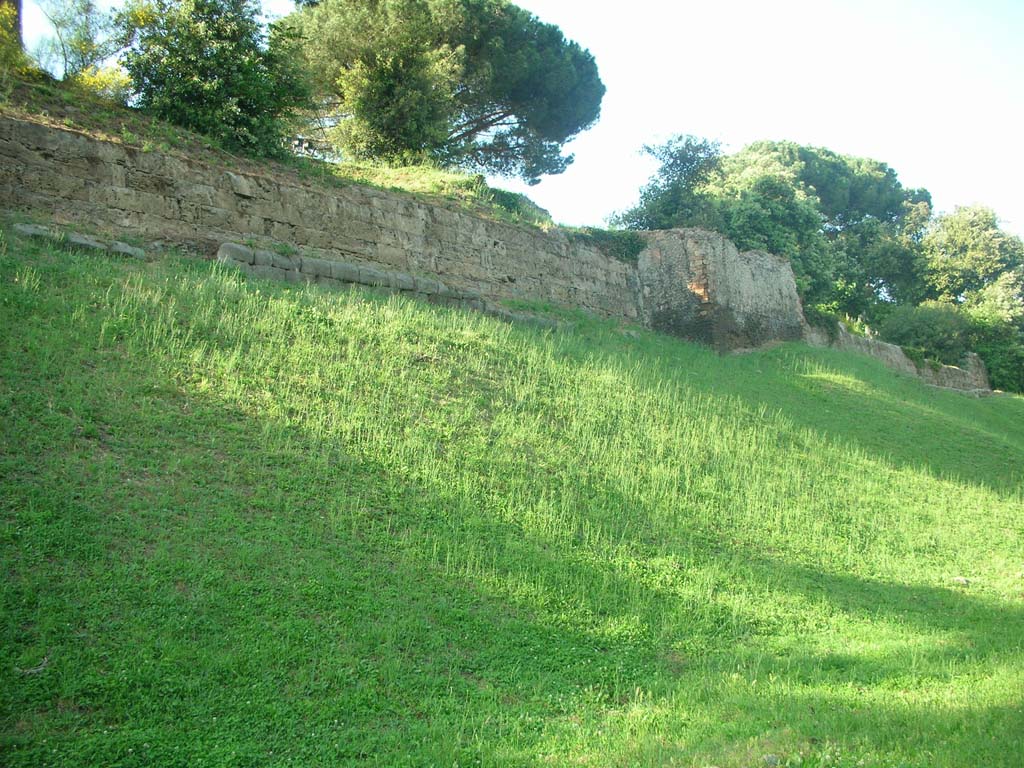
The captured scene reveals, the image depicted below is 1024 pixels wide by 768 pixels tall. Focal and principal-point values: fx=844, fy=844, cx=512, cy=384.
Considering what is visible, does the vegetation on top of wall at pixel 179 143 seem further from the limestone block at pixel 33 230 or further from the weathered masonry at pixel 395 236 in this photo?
the limestone block at pixel 33 230

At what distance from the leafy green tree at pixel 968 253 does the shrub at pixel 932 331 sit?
14.0ft

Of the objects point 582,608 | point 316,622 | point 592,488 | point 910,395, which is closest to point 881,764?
point 582,608

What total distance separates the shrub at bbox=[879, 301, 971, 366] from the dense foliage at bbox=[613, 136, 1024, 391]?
0.04m

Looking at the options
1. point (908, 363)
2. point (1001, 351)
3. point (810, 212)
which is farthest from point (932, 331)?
point (810, 212)

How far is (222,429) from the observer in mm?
7758

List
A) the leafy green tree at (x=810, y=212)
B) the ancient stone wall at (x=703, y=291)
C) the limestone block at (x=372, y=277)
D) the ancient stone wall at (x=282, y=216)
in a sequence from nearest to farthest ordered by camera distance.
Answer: the ancient stone wall at (x=282, y=216) → the limestone block at (x=372, y=277) → the ancient stone wall at (x=703, y=291) → the leafy green tree at (x=810, y=212)

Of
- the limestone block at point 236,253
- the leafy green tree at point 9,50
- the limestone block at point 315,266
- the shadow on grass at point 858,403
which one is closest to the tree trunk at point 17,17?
the leafy green tree at point 9,50

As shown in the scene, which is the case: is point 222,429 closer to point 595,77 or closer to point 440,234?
point 440,234

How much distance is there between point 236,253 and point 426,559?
24.2ft

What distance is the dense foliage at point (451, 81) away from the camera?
736 inches

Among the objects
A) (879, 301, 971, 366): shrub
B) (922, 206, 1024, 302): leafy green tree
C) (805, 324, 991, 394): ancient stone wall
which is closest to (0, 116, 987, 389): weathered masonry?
(805, 324, 991, 394): ancient stone wall

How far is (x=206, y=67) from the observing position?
46.0 feet

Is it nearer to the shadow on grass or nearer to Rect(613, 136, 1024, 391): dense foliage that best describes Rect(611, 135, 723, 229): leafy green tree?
Rect(613, 136, 1024, 391): dense foliage

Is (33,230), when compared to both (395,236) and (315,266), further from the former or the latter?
(395,236)
